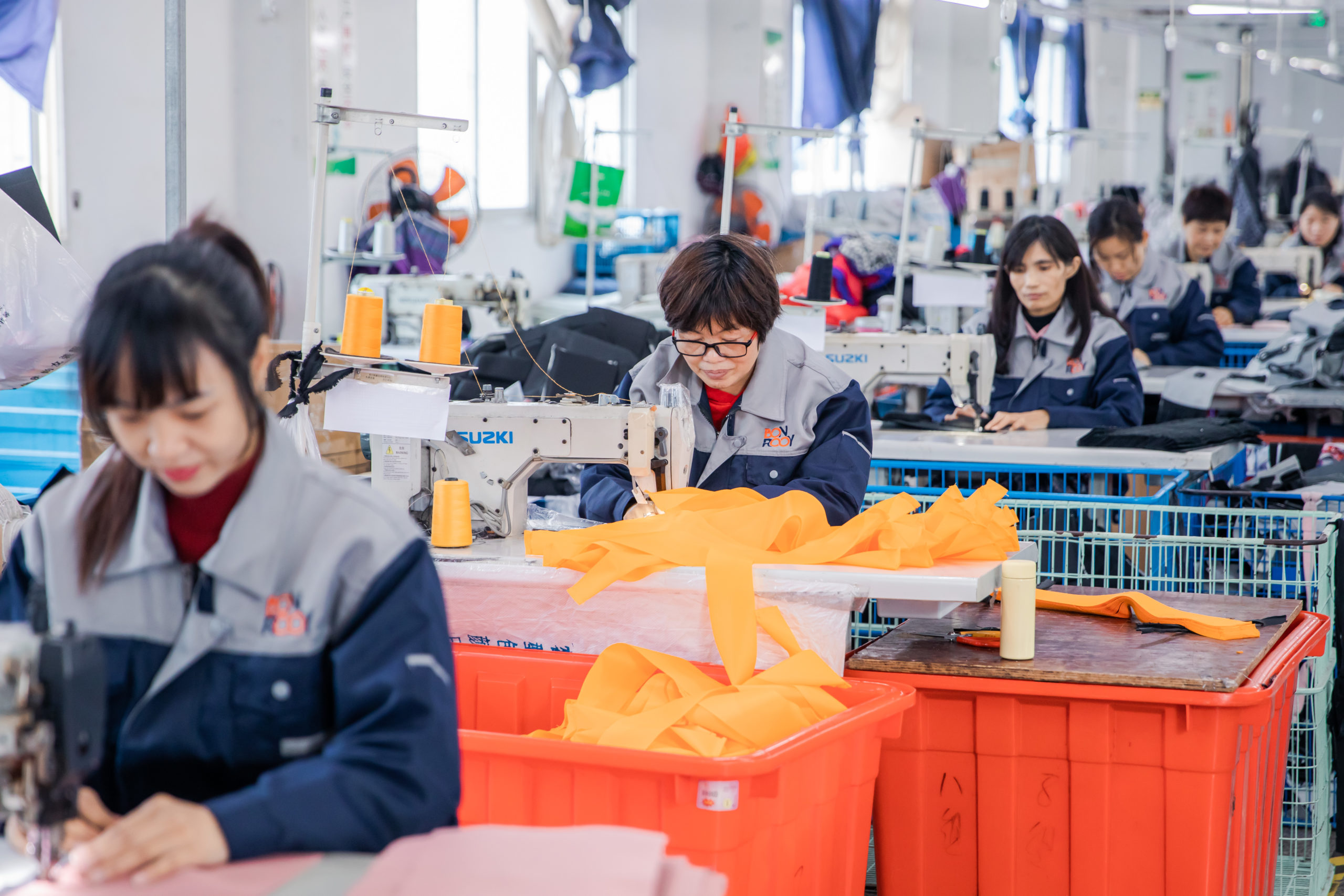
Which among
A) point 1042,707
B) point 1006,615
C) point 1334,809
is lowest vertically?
point 1334,809

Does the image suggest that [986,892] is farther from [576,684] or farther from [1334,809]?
[1334,809]

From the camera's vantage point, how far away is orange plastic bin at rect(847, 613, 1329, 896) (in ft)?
6.59

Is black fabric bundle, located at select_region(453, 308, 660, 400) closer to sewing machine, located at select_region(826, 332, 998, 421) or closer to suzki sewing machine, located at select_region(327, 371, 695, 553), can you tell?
sewing machine, located at select_region(826, 332, 998, 421)

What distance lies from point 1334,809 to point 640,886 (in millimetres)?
2090

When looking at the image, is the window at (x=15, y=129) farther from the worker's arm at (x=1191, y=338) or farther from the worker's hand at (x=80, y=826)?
the worker's hand at (x=80, y=826)

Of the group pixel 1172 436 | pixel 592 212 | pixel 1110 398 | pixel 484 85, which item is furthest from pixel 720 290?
pixel 484 85

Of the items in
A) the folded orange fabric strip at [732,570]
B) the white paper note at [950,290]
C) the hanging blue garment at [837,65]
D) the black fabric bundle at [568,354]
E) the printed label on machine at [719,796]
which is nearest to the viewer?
the printed label on machine at [719,796]

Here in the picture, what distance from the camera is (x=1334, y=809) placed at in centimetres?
279

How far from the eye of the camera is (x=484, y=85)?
830cm

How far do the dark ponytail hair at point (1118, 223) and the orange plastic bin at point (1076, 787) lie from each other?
9.92 feet

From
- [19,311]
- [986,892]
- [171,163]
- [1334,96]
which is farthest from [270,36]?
[1334,96]

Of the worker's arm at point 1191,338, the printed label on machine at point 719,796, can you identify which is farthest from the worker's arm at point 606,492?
the worker's arm at point 1191,338

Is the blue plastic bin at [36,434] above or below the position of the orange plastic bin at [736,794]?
above

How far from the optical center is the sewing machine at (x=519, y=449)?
7.83 feet
